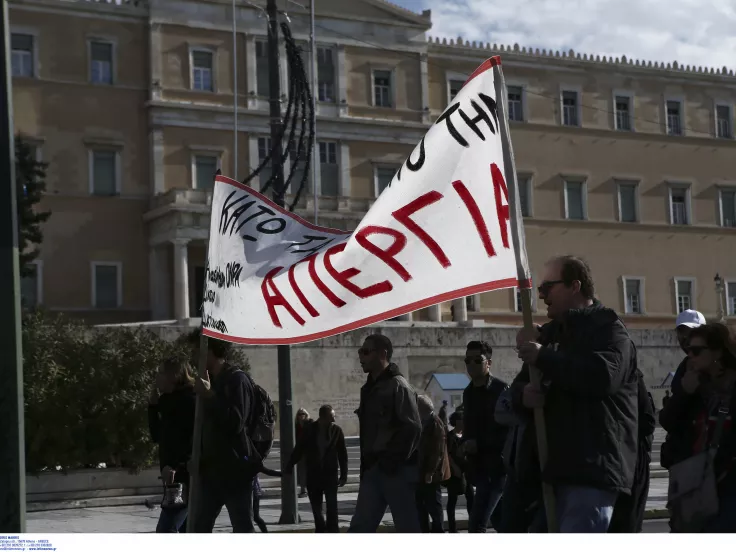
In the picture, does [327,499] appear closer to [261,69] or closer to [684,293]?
[261,69]

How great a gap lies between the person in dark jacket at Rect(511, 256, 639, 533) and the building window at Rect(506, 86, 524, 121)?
3877 centimetres

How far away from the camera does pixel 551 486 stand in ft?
16.1

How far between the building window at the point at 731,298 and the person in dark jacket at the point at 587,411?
1670 inches

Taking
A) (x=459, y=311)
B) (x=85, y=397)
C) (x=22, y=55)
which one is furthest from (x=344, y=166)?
(x=85, y=397)

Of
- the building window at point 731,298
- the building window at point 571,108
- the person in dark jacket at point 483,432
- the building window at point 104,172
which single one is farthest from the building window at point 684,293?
the person in dark jacket at point 483,432

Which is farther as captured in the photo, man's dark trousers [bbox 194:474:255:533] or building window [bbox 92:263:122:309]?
building window [bbox 92:263:122:309]

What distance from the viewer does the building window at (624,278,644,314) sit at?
4528 cm

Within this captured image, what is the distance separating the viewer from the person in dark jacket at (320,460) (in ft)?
36.8

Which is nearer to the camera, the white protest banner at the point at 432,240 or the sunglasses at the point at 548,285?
the white protest banner at the point at 432,240

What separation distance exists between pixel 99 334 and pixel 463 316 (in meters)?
25.7

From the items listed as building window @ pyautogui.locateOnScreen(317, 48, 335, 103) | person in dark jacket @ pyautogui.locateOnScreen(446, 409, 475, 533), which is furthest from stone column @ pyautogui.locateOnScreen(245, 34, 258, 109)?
person in dark jacket @ pyautogui.locateOnScreen(446, 409, 475, 533)

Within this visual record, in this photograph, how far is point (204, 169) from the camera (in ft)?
130

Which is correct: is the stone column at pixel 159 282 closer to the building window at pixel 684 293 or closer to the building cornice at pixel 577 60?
the building cornice at pixel 577 60

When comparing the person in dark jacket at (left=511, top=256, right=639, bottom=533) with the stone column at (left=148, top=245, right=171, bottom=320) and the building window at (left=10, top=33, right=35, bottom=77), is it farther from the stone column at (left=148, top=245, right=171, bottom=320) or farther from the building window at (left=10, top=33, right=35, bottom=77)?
the building window at (left=10, top=33, right=35, bottom=77)
